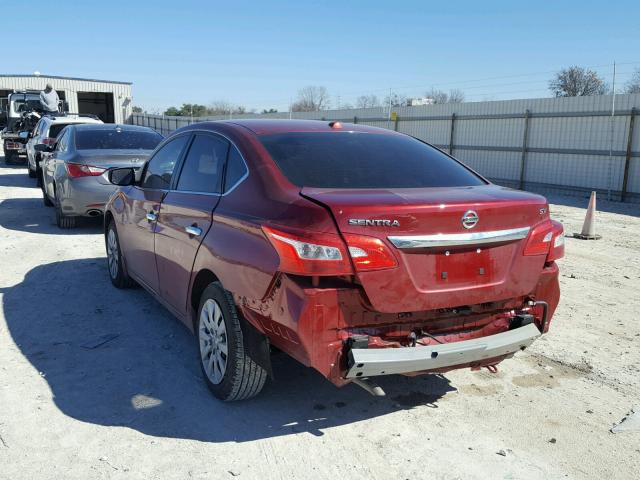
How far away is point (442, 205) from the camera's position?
2977 millimetres

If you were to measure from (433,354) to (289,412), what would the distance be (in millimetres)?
1068

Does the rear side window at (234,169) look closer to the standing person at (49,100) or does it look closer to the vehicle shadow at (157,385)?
the vehicle shadow at (157,385)

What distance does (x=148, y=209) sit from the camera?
4.80m

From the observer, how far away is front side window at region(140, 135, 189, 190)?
15.1 ft

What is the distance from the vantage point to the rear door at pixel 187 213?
3838mm

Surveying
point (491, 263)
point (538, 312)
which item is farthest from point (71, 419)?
point (538, 312)

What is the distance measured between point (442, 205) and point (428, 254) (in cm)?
26

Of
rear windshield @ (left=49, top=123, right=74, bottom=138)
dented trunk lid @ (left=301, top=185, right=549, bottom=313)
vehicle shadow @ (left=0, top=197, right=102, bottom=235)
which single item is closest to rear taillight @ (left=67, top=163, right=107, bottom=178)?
vehicle shadow @ (left=0, top=197, right=102, bottom=235)

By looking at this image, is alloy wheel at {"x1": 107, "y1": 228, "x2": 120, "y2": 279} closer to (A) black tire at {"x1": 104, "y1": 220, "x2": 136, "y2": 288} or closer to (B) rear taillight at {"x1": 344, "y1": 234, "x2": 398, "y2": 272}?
(A) black tire at {"x1": 104, "y1": 220, "x2": 136, "y2": 288}

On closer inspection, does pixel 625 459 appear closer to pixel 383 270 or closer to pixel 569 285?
pixel 383 270

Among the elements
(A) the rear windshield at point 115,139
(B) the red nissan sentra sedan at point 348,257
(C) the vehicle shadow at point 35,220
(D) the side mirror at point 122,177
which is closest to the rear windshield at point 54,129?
(C) the vehicle shadow at point 35,220

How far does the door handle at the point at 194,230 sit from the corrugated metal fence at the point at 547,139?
43.6 feet

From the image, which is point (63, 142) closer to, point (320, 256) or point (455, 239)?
point (320, 256)

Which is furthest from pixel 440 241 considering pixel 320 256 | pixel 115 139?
pixel 115 139
